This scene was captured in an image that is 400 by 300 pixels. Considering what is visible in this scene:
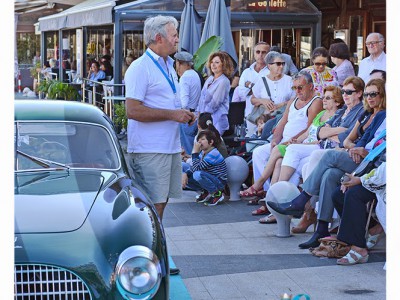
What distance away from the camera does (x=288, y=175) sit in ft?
28.8

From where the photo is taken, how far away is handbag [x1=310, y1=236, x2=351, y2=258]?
287 inches

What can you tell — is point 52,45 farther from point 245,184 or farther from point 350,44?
point 245,184

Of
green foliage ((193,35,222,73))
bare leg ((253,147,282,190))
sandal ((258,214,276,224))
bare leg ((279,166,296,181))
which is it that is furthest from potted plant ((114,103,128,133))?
bare leg ((279,166,296,181))

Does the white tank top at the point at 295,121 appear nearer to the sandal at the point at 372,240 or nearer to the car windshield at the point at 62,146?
the sandal at the point at 372,240

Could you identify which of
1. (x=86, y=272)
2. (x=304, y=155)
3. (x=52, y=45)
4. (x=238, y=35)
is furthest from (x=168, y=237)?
(x=52, y=45)

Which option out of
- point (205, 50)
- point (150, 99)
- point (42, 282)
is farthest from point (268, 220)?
point (205, 50)

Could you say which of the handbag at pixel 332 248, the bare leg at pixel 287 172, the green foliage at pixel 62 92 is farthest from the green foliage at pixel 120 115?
the handbag at pixel 332 248

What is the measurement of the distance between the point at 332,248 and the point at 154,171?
1.91 metres

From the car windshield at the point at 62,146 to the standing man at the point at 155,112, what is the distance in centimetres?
38

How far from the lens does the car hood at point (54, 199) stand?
467cm

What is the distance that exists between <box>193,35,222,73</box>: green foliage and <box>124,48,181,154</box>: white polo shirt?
6.27 metres

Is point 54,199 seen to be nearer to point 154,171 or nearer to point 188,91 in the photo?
point 154,171

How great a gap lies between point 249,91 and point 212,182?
2.28 metres

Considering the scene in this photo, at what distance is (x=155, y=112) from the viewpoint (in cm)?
638
